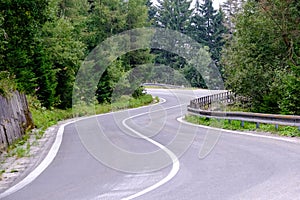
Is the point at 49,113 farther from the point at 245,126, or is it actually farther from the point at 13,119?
the point at 245,126

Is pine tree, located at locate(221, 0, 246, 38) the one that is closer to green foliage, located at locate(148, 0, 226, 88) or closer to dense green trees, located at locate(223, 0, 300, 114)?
dense green trees, located at locate(223, 0, 300, 114)

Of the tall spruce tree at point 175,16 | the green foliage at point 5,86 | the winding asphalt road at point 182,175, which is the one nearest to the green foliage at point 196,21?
the tall spruce tree at point 175,16

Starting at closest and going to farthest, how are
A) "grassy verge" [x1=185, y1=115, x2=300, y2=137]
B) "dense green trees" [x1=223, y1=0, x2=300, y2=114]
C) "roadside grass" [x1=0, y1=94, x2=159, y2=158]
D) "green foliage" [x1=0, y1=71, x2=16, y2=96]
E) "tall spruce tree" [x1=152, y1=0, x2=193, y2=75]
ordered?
"roadside grass" [x1=0, y1=94, x2=159, y2=158]
"green foliage" [x1=0, y1=71, x2=16, y2=96]
"grassy verge" [x1=185, y1=115, x2=300, y2=137]
"dense green trees" [x1=223, y1=0, x2=300, y2=114]
"tall spruce tree" [x1=152, y1=0, x2=193, y2=75]

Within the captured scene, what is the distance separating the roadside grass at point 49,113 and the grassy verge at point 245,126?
7673mm

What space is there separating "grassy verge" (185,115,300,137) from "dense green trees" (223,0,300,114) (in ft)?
9.97

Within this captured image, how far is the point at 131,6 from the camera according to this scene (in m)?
45.7

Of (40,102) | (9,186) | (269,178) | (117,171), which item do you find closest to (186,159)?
(117,171)

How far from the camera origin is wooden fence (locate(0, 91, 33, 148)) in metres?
11.7

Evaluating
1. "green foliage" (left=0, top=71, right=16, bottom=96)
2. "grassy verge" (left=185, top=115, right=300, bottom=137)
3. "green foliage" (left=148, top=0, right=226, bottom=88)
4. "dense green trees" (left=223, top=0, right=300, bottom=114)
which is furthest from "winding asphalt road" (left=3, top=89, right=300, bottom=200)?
"green foliage" (left=148, top=0, right=226, bottom=88)

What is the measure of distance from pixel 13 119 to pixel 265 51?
1545 centimetres

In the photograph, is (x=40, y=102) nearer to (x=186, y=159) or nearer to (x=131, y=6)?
(x=186, y=159)

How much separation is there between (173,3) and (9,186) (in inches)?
2682

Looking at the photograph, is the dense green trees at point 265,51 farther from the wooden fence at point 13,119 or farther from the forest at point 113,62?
the wooden fence at point 13,119

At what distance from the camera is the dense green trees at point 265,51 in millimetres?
21234
